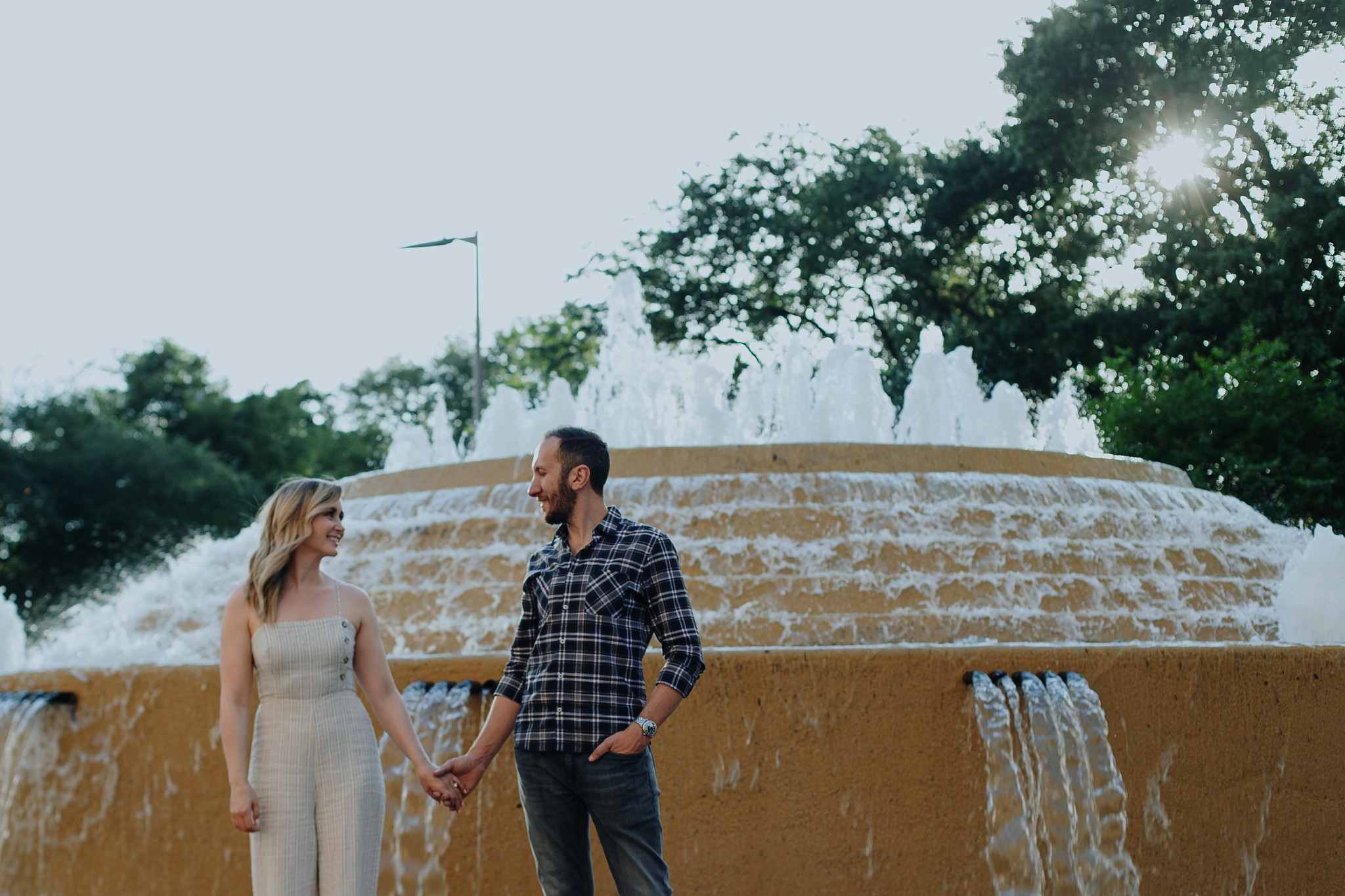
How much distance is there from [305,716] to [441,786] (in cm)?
36

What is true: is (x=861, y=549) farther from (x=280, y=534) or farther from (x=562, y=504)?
(x=280, y=534)

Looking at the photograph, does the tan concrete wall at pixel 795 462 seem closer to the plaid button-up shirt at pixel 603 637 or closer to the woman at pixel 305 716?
the woman at pixel 305 716

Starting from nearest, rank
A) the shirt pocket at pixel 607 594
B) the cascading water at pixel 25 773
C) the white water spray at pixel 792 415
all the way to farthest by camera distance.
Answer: the shirt pocket at pixel 607 594 < the cascading water at pixel 25 773 < the white water spray at pixel 792 415

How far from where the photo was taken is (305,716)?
3.01m

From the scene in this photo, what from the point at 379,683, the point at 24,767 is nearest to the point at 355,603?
the point at 379,683

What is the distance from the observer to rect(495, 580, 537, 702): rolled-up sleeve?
314cm

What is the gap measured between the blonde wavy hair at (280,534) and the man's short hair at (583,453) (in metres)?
0.54

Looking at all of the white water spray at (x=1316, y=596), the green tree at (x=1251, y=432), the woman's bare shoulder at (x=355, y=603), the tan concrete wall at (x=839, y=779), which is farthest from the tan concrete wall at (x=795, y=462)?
the green tree at (x=1251, y=432)

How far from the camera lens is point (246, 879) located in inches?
188

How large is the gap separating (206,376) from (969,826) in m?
36.7

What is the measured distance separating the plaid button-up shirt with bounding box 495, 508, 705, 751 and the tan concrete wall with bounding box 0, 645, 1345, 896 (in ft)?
5.06

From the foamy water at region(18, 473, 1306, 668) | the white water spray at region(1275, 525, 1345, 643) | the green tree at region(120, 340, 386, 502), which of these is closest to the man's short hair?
the foamy water at region(18, 473, 1306, 668)

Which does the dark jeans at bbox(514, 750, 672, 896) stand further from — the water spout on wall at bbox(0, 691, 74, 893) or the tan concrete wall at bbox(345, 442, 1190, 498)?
the tan concrete wall at bbox(345, 442, 1190, 498)

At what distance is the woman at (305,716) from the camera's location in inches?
115
